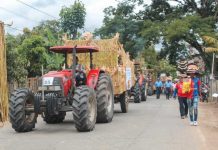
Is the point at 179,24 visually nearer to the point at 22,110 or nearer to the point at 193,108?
the point at 193,108

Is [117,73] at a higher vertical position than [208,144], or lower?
higher

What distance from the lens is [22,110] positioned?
1396cm

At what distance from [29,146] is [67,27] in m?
33.7

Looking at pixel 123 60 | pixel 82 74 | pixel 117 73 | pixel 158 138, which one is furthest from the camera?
pixel 123 60

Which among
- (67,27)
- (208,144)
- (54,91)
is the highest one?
(67,27)

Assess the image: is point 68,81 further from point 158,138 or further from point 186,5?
point 186,5

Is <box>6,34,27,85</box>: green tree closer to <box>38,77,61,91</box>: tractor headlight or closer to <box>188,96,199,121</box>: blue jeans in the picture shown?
<box>38,77,61,91</box>: tractor headlight

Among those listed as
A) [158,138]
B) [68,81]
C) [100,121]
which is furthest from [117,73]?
[158,138]

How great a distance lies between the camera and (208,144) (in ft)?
39.5

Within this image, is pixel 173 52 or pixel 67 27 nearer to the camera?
pixel 67 27

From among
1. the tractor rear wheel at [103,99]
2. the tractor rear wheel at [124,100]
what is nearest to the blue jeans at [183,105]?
the tractor rear wheel at [124,100]

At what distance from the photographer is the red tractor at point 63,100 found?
1388cm

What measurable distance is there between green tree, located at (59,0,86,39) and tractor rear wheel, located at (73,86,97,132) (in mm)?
29881

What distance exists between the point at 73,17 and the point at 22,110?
3108 centimetres
